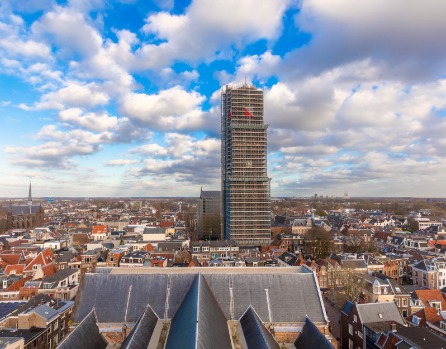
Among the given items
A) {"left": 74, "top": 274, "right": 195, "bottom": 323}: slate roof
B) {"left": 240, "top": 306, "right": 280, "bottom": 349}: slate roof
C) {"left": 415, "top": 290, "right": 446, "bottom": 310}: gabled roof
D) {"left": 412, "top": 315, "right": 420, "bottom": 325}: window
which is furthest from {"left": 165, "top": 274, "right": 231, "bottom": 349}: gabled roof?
{"left": 415, "top": 290, "right": 446, "bottom": 310}: gabled roof

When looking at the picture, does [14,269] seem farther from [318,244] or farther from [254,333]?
[318,244]

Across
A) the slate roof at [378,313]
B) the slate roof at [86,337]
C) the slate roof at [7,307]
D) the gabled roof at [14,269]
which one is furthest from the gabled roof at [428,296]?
the gabled roof at [14,269]

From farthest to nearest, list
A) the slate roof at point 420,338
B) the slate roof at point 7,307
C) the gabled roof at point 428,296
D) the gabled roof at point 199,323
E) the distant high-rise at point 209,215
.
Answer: the distant high-rise at point 209,215, the gabled roof at point 428,296, the slate roof at point 7,307, the slate roof at point 420,338, the gabled roof at point 199,323

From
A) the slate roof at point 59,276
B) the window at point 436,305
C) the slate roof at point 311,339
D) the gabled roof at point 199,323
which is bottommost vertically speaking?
the window at point 436,305

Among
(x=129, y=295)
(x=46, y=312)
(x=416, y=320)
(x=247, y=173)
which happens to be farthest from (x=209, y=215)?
(x=129, y=295)

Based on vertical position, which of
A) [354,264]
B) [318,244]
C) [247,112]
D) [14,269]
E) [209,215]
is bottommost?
[14,269]

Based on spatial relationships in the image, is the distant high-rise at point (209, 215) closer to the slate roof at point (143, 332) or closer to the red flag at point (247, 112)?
the red flag at point (247, 112)

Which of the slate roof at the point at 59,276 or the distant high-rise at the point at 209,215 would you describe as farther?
the distant high-rise at the point at 209,215
